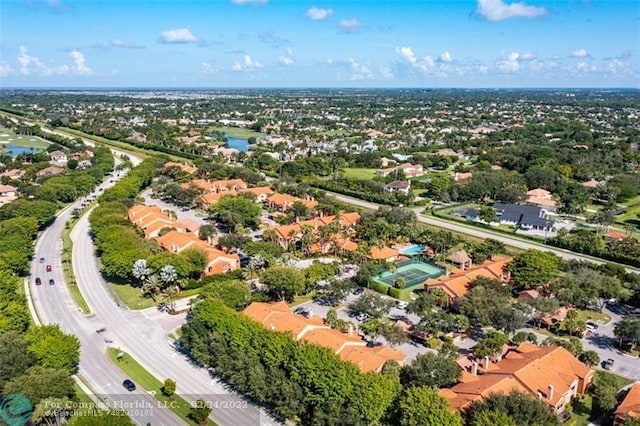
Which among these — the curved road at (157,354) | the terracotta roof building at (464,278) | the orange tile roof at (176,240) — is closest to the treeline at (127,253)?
the orange tile roof at (176,240)

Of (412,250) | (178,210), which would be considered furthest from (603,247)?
(178,210)

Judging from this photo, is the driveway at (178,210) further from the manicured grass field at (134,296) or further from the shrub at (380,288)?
the shrub at (380,288)

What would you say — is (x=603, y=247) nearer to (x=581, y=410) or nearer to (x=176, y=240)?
(x=581, y=410)

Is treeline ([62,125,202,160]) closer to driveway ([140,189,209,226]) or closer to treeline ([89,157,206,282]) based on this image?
driveway ([140,189,209,226])

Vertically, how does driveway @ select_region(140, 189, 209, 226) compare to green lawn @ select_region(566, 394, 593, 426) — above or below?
below

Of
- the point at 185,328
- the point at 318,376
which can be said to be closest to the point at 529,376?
the point at 318,376

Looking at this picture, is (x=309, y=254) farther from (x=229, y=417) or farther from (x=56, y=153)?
(x=56, y=153)

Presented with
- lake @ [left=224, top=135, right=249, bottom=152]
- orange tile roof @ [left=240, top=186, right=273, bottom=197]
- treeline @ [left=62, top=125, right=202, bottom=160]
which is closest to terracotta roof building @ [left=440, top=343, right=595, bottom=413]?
orange tile roof @ [left=240, top=186, right=273, bottom=197]
